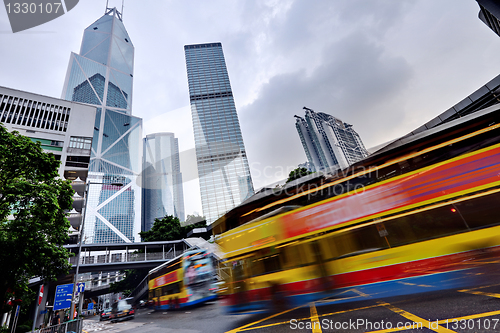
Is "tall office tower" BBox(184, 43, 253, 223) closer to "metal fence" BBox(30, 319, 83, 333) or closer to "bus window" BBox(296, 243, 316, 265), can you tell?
"metal fence" BBox(30, 319, 83, 333)

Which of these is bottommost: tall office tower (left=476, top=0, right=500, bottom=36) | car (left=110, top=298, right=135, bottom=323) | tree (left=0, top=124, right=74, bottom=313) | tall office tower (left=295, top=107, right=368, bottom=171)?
car (left=110, top=298, right=135, bottom=323)

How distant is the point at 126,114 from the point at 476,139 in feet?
460

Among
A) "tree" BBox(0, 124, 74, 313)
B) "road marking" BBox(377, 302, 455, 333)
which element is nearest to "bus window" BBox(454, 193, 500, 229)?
"road marking" BBox(377, 302, 455, 333)

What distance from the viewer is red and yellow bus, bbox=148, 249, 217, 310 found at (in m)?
11.2

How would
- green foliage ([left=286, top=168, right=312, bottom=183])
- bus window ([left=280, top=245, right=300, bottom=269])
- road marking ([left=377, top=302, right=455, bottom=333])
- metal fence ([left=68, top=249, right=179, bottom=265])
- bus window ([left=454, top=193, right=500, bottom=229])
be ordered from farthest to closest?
green foliage ([left=286, top=168, right=312, bottom=183])
metal fence ([left=68, top=249, right=179, bottom=265])
bus window ([left=280, top=245, right=300, bottom=269])
bus window ([left=454, top=193, right=500, bottom=229])
road marking ([left=377, top=302, right=455, bottom=333])

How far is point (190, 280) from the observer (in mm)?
11672

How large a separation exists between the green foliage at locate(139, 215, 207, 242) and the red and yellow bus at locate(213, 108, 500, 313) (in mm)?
33744

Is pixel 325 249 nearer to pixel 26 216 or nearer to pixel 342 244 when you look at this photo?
pixel 342 244

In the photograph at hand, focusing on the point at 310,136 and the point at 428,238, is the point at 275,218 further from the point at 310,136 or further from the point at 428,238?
the point at 310,136

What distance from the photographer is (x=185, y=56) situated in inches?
3637

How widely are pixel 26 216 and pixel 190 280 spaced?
791cm

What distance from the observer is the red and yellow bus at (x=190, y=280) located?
11219 millimetres

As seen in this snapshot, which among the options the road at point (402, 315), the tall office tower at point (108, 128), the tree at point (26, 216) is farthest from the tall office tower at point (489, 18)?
the tall office tower at point (108, 128)

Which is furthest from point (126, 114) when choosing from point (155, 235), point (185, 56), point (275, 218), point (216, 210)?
point (275, 218)
